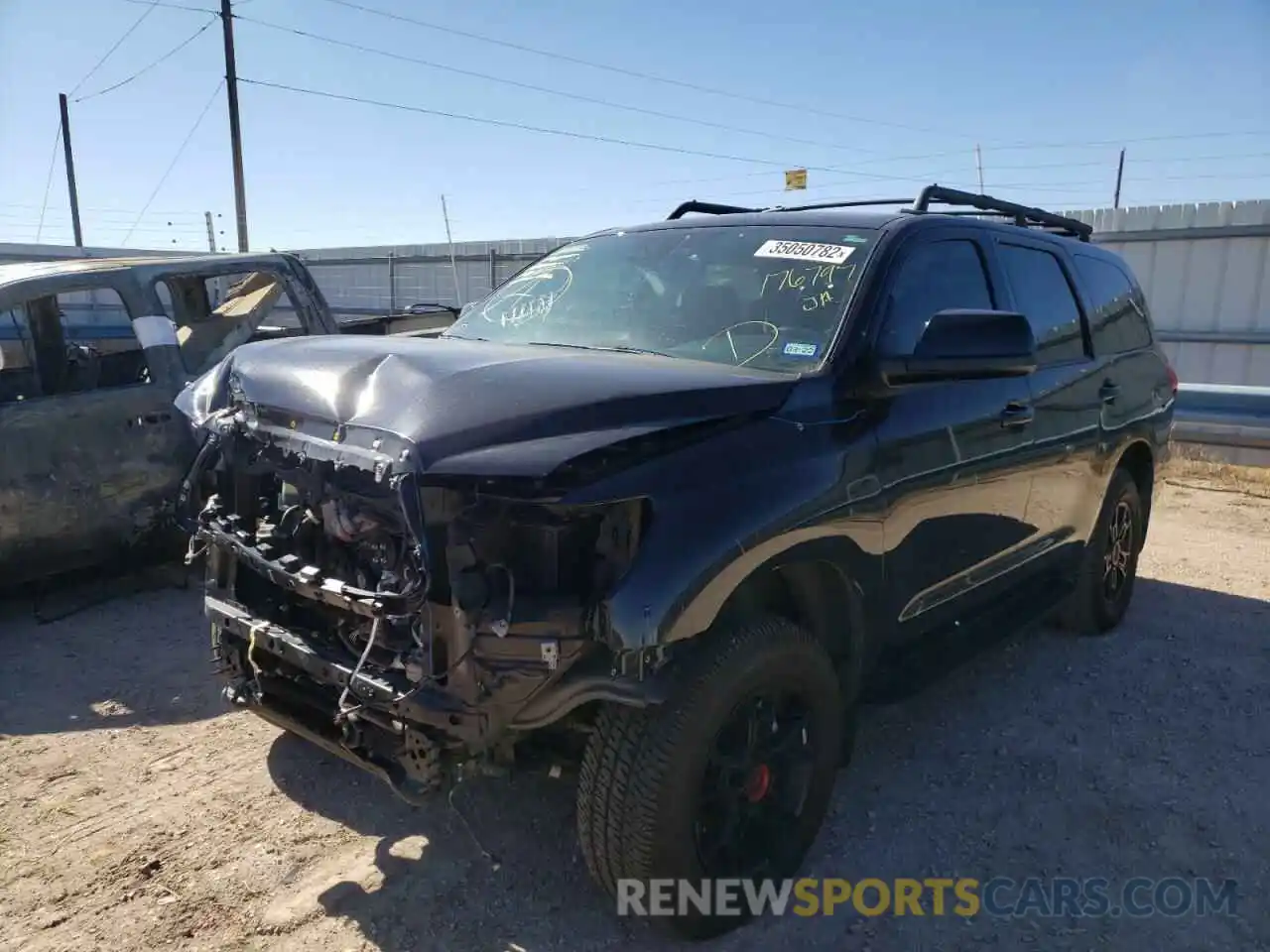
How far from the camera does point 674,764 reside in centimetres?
237

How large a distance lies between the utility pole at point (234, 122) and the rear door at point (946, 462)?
66.6 ft

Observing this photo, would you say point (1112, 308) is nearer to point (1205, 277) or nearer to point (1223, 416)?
point (1223, 416)

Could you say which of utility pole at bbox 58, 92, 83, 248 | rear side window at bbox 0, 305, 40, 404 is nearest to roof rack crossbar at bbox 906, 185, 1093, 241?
rear side window at bbox 0, 305, 40, 404

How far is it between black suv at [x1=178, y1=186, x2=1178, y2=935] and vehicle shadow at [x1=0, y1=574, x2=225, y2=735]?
49.3 inches

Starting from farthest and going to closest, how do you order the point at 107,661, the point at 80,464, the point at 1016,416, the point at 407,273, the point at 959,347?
1. the point at 407,273
2. the point at 80,464
3. the point at 107,661
4. the point at 1016,416
5. the point at 959,347

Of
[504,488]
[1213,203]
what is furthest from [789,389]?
[1213,203]

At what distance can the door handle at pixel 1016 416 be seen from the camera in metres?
3.62

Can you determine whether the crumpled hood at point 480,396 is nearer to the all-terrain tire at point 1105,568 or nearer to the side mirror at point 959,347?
the side mirror at point 959,347

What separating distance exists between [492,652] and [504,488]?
1.30 feet

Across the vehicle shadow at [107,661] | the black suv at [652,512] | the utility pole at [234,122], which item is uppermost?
the utility pole at [234,122]

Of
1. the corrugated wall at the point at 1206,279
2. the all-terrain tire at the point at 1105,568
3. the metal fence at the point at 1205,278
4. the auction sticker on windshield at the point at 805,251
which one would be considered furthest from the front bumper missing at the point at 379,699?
the corrugated wall at the point at 1206,279

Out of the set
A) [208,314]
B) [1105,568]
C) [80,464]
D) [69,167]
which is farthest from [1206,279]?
[69,167]

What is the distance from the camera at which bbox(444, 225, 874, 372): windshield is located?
10.1 ft

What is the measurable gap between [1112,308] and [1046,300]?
0.86 metres
